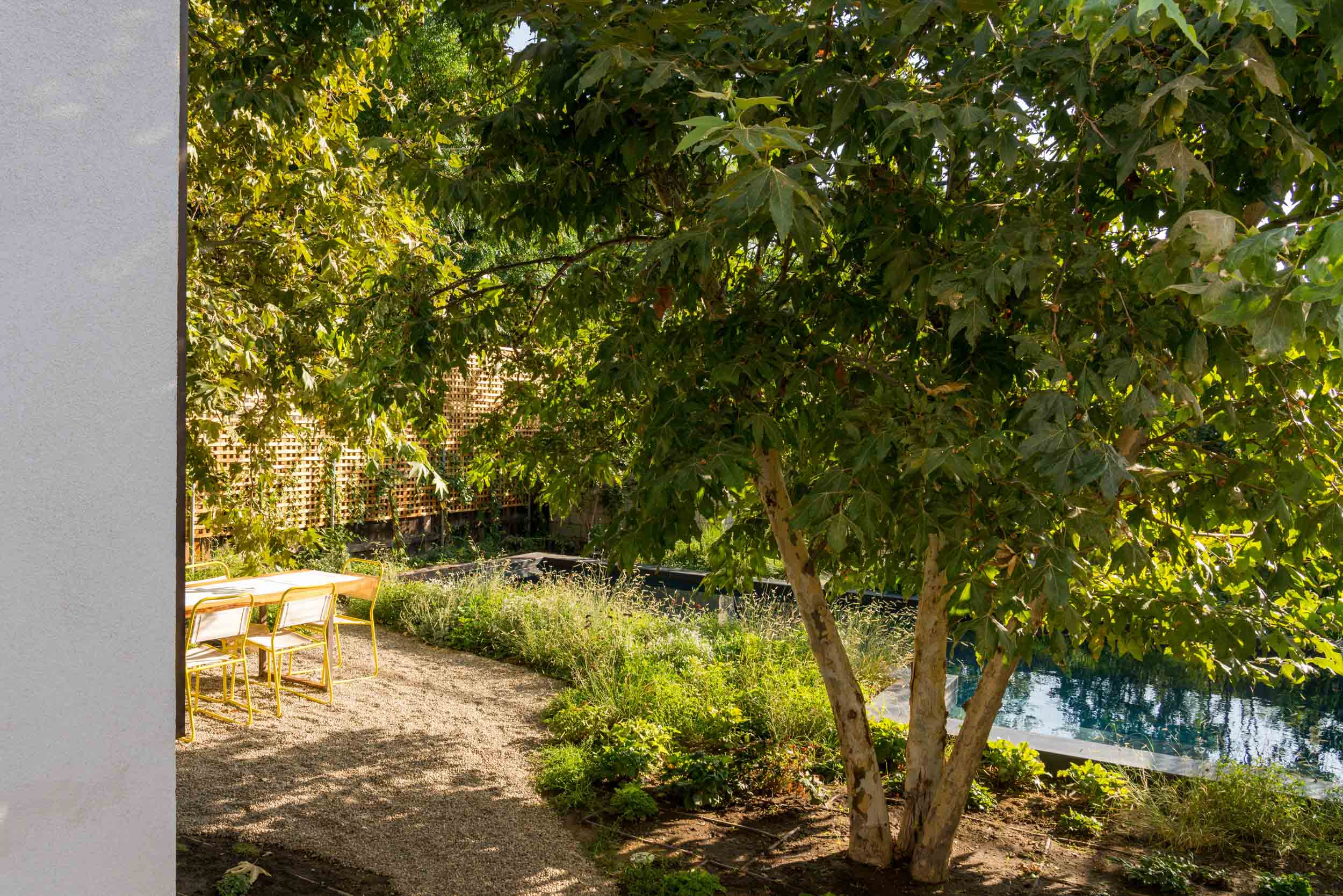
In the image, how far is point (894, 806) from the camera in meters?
4.86

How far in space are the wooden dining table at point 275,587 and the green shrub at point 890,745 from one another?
11.7 ft

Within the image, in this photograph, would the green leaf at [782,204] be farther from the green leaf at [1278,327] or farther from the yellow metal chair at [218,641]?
the yellow metal chair at [218,641]

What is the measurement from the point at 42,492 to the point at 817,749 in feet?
14.3

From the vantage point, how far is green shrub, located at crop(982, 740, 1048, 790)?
528 centimetres

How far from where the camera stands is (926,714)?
4125 millimetres

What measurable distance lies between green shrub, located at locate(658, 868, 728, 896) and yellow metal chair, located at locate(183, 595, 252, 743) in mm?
3280

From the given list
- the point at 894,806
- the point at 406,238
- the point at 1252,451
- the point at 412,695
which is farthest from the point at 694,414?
the point at 412,695

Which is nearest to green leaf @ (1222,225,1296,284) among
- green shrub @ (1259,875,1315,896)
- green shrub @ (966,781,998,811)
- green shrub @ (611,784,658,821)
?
green shrub @ (1259,875,1315,896)

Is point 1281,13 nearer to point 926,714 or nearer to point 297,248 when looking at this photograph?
point 926,714

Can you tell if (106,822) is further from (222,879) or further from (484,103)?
(484,103)

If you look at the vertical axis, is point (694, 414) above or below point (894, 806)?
above

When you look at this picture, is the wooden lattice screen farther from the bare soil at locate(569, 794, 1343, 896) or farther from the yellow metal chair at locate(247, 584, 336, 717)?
the bare soil at locate(569, 794, 1343, 896)

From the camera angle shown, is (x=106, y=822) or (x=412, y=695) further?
(x=412, y=695)

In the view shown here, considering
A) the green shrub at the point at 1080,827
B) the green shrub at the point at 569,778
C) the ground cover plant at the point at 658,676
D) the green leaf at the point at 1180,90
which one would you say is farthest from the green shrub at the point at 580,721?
the green leaf at the point at 1180,90
